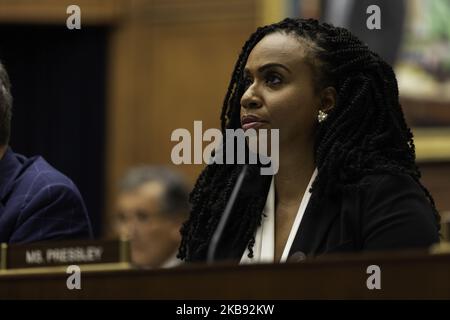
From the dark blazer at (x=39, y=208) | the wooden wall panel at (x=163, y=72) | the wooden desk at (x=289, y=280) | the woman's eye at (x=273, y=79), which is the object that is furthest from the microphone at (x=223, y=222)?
the wooden wall panel at (x=163, y=72)

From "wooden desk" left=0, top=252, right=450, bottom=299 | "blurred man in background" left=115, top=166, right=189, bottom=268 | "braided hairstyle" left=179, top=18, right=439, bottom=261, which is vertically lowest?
"blurred man in background" left=115, top=166, right=189, bottom=268

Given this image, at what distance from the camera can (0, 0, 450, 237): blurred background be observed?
6.77 meters

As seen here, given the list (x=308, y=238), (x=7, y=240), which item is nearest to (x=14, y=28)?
(x=7, y=240)

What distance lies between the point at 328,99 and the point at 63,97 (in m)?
4.41

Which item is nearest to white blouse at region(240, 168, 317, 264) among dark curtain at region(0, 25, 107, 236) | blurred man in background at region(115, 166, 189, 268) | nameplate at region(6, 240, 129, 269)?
nameplate at region(6, 240, 129, 269)

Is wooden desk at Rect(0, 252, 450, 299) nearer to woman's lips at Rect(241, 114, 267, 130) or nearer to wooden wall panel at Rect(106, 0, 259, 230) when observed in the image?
woman's lips at Rect(241, 114, 267, 130)

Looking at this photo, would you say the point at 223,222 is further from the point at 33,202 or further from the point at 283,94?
the point at 33,202

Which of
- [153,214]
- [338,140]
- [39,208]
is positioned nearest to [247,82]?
[338,140]

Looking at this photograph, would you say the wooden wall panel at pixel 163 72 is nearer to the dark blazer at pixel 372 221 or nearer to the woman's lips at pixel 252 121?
the woman's lips at pixel 252 121

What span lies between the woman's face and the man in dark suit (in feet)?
1.79

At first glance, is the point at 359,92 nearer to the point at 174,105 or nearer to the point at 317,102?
the point at 317,102

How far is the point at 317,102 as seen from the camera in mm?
2740

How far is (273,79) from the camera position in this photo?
272 cm

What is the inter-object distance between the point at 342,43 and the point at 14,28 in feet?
14.4
